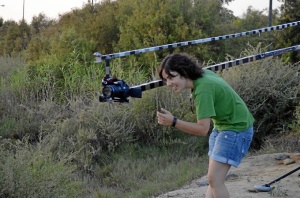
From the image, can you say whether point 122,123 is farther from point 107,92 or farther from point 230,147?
point 230,147

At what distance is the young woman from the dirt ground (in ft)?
5.48

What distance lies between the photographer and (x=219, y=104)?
4305 millimetres

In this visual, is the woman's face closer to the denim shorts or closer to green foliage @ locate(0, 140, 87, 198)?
the denim shorts

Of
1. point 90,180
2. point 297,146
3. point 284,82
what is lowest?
point 90,180

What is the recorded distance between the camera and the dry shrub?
10079mm

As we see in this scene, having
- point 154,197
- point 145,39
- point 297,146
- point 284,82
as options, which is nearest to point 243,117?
point 154,197

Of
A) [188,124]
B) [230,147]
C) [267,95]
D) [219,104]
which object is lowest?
[267,95]

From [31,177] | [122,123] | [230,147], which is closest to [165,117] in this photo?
[230,147]

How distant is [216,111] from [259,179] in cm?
269

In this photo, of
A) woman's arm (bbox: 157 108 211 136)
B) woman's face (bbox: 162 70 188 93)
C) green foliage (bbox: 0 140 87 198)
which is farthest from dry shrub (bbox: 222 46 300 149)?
woman's arm (bbox: 157 108 211 136)

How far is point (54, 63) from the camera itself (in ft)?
44.6

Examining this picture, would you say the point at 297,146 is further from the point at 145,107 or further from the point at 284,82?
the point at 145,107

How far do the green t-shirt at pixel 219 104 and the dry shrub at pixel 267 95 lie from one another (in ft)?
18.4

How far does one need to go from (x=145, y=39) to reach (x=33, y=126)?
320 inches
